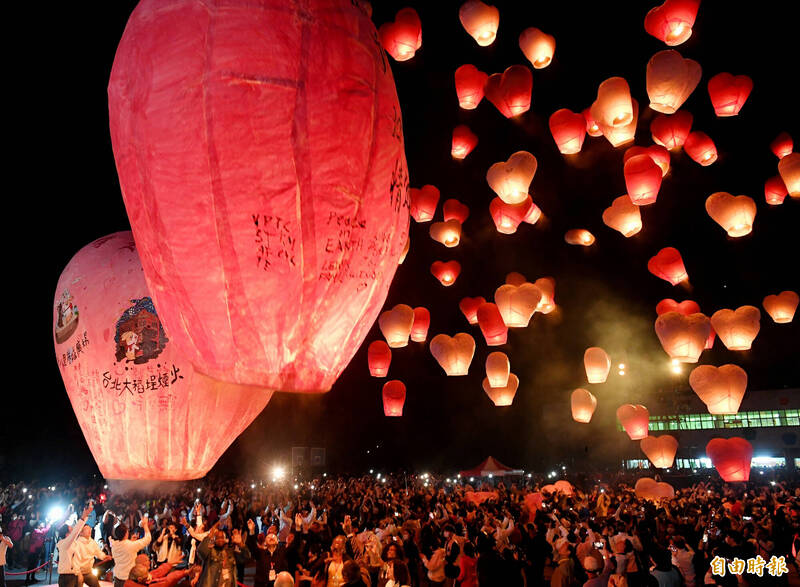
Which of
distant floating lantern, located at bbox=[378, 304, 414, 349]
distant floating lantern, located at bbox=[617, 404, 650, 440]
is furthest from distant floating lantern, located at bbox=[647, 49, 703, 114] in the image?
distant floating lantern, located at bbox=[617, 404, 650, 440]

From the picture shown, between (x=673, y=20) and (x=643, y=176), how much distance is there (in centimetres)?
188

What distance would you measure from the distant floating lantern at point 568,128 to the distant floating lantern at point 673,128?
1.50m

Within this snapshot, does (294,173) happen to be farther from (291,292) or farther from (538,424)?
(538,424)

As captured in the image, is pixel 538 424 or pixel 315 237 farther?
pixel 538 424

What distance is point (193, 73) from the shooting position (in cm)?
254

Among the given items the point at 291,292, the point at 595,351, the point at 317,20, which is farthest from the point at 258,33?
the point at 595,351

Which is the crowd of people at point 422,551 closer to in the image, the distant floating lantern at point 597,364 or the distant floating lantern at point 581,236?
the distant floating lantern at point 597,364

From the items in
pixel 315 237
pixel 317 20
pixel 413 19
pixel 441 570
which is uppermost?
pixel 413 19

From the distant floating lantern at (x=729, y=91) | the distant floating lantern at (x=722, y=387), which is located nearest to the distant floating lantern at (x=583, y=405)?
the distant floating lantern at (x=722, y=387)

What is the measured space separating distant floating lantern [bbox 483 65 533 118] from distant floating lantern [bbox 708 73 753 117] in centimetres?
263

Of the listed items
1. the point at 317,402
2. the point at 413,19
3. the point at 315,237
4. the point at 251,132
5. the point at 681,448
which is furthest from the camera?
the point at 681,448

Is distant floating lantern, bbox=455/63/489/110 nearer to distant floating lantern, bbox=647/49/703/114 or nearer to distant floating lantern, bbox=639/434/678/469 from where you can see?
distant floating lantern, bbox=647/49/703/114

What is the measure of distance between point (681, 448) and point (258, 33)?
143 feet

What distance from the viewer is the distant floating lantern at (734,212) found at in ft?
27.9
